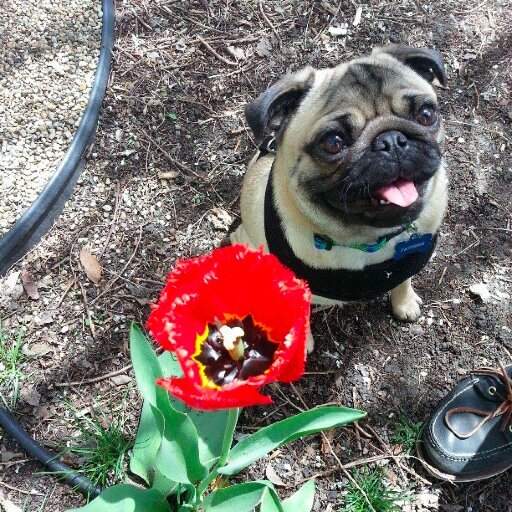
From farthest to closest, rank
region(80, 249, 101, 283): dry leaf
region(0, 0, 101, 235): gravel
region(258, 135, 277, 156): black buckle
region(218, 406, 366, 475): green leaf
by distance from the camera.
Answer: region(0, 0, 101, 235): gravel, region(80, 249, 101, 283): dry leaf, region(258, 135, 277, 156): black buckle, region(218, 406, 366, 475): green leaf

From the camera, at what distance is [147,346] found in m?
1.83

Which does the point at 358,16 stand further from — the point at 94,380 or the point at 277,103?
the point at 94,380

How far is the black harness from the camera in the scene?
2.32 meters

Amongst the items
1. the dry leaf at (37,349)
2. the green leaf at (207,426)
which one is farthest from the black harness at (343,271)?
the dry leaf at (37,349)

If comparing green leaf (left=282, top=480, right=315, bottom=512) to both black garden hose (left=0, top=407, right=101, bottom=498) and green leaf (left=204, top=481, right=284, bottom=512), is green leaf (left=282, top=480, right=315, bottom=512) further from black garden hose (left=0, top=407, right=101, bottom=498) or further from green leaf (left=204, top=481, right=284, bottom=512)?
black garden hose (left=0, top=407, right=101, bottom=498)

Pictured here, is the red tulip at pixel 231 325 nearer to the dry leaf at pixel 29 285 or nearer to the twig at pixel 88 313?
the twig at pixel 88 313

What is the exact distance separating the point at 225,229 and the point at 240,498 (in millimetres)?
1530

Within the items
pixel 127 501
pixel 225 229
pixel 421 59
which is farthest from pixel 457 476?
pixel 421 59

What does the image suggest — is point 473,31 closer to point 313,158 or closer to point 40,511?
point 313,158

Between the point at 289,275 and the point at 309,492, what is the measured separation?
1.05m

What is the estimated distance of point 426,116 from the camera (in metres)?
2.09

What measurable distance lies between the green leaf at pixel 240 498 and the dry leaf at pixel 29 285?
1.47 m

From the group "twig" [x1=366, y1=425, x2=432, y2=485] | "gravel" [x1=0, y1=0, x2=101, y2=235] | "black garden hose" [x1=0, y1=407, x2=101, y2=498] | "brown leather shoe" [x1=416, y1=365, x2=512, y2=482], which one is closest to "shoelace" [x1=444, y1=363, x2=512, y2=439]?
"brown leather shoe" [x1=416, y1=365, x2=512, y2=482]

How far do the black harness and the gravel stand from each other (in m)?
1.35
